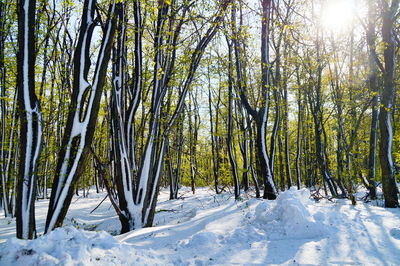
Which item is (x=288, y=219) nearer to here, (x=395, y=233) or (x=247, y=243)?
(x=247, y=243)

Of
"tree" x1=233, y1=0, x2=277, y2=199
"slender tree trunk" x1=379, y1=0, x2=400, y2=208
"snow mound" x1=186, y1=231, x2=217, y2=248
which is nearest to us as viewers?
"snow mound" x1=186, y1=231, x2=217, y2=248

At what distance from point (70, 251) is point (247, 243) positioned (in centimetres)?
237

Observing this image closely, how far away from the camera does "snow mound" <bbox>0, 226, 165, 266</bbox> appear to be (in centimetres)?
246

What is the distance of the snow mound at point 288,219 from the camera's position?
3.99 metres

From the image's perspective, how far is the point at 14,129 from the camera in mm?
11070

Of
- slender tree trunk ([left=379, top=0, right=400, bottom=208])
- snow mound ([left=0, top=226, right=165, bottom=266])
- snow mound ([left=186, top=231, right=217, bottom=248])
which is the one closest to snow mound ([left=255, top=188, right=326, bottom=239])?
snow mound ([left=186, top=231, right=217, bottom=248])

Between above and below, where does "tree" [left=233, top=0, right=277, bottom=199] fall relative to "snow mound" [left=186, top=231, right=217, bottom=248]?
above

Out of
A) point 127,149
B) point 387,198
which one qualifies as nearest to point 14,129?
point 127,149

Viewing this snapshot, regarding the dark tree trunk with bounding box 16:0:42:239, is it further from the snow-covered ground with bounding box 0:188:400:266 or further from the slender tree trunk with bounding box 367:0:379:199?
the slender tree trunk with bounding box 367:0:379:199

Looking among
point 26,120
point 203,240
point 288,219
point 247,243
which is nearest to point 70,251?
point 203,240

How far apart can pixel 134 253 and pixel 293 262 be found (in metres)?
1.94

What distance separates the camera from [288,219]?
4.30 m

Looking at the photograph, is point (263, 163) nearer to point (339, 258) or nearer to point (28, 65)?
point (339, 258)

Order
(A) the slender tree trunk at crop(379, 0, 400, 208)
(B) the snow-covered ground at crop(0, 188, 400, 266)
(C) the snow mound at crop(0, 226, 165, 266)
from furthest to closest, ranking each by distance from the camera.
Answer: (A) the slender tree trunk at crop(379, 0, 400, 208) → (B) the snow-covered ground at crop(0, 188, 400, 266) → (C) the snow mound at crop(0, 226, 165, 266)
